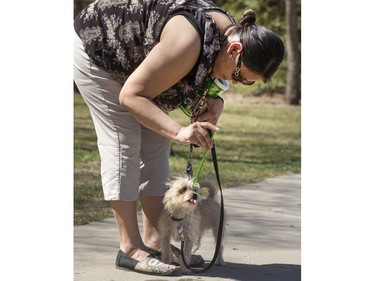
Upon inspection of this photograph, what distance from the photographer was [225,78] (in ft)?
13.7

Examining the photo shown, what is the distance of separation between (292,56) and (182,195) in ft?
50.2

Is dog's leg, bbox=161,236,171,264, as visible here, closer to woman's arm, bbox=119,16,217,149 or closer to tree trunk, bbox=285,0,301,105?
woman's arm, bbox=119,16,217,149

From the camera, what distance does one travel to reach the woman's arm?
394 centimetres

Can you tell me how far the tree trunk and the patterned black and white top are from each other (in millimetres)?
Result: 14532

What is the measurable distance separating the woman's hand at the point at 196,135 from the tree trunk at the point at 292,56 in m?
15.0

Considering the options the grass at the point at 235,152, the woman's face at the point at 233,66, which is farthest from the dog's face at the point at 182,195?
the grass at the point at 235,152

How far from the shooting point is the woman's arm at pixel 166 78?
12.9 ft

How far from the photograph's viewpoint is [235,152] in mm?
11000

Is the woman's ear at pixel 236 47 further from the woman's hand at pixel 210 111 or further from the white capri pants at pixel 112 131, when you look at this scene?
the white capri pants at pixel 112 131
